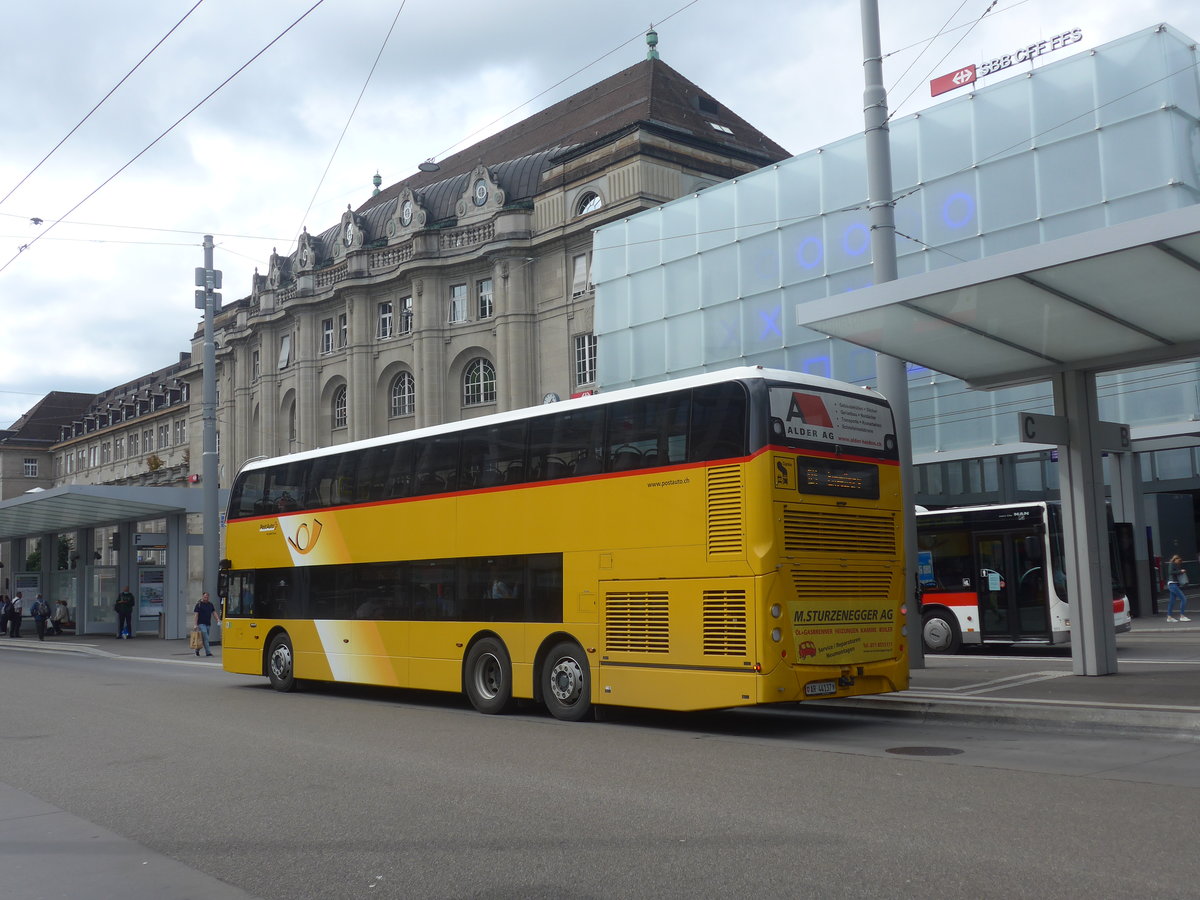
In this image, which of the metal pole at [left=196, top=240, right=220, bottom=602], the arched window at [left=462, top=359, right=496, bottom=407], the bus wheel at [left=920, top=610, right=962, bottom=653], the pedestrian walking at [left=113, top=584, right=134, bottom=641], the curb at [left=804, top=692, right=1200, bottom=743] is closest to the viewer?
the curb at [left=804, top=692, right=1200, bottom=743]

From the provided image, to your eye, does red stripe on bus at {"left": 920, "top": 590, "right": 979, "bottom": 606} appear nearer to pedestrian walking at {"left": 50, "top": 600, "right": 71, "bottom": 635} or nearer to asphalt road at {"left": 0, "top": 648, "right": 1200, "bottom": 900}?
asphalt road at {"left": 0, "top": 648, "right": 1200, "bottom": 900}

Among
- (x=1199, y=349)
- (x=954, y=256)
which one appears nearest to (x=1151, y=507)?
(x=954, y=256)

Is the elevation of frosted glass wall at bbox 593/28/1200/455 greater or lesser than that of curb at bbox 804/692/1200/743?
greater

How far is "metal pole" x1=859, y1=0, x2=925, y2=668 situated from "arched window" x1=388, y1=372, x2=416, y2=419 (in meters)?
43.9

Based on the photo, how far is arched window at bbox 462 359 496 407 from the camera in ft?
181

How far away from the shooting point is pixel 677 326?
37188mm

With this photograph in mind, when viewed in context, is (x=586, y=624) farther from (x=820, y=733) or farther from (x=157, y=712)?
(x=157, y=712)

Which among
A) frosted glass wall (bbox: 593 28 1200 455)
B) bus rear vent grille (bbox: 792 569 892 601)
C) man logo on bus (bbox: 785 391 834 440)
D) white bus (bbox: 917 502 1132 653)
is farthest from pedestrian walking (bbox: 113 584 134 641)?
man logo on bus (bbox: 785 391 834 440)

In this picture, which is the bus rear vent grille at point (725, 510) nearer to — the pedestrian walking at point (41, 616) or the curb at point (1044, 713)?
the curb at point (1044, 713)

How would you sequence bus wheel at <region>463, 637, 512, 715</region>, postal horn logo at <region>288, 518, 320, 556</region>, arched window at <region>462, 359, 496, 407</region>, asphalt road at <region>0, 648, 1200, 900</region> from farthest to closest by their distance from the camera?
arched window at <region>462, 359, 496, 407</region> < postal horn logo at <region>288, 518, 320, 556</region> < bus wheel at <region>463, 637, 512, 715</region> < asphalt road at <region>0, 648, 1200, 900</region>

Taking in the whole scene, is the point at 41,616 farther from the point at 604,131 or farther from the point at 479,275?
the point at 604,131

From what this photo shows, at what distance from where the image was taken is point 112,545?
42938 millimetres

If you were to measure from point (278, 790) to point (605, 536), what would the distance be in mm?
5208

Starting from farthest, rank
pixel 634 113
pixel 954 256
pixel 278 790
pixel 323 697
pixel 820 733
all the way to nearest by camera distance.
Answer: pixel 634 113, pixel 954 256, pixel 323 697, pixel 820 733, pixel 278 790
